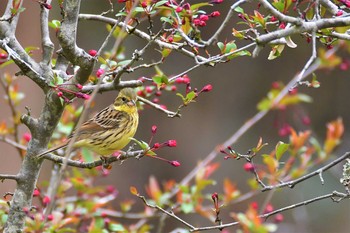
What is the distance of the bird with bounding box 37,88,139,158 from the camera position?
4.00 m

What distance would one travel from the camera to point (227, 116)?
812 cm

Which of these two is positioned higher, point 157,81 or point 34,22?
point 34,22

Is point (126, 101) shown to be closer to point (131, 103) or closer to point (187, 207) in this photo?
point (131, 103)

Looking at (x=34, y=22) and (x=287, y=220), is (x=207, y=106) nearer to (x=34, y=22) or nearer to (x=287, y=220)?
(x=287, y=220)

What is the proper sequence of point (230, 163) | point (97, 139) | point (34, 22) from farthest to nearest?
1. point (230, 163)
2. point (34, 22)
3. point (97, 139)

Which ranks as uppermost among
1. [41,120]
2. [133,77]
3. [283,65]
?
[283,65]

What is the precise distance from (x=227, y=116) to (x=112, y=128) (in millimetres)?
4072

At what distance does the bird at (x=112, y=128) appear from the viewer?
157 inches

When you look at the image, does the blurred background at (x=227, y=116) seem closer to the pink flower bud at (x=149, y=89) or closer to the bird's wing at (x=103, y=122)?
the bird's wing at (x=103, y=122)

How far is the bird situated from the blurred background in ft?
10.5

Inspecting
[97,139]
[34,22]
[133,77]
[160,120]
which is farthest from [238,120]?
[97,139]

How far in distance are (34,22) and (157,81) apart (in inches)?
148

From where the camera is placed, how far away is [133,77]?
7461 mm

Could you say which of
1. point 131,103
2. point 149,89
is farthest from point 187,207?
point 131,103
